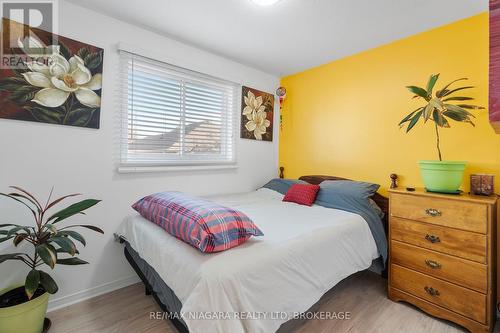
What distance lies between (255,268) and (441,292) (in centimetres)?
149

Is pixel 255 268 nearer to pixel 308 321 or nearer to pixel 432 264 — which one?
pixel 308 321

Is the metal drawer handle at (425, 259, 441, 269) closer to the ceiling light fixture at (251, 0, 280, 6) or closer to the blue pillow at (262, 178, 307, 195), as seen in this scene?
the blue pillow at (262, 178, 307, 195)

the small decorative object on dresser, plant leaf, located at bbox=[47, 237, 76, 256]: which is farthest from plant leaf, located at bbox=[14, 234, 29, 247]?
the small decorative object on dresser

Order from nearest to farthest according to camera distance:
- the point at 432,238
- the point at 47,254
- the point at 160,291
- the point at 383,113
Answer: the point at 47,254 < the point at 160,291 < the point at 432,238 < the point at 383,113

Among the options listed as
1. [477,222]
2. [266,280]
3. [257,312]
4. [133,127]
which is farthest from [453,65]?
[133,127]

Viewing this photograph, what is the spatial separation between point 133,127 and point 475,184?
2.83 meters

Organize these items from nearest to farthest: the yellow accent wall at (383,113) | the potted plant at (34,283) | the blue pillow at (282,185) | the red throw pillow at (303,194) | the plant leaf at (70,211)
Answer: the potted plant at (34,283) < the plant leaf at (70,211) < the yellow accent wall at (383,113) < the red throw pillow at (303,194) < the blue pillow at (282,185)

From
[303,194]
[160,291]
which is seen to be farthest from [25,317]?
[303,194]

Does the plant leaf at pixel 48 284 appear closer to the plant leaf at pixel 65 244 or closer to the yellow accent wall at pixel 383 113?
the plant leaf at pixel 65 244

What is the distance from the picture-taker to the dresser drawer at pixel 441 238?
145cm

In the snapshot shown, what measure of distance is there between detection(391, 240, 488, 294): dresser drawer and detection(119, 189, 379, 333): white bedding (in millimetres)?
195

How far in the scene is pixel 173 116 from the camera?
233cm

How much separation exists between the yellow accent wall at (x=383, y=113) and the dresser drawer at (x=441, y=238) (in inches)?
22.2

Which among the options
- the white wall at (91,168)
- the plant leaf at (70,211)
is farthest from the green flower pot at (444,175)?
the plant leaf at (70,211)
